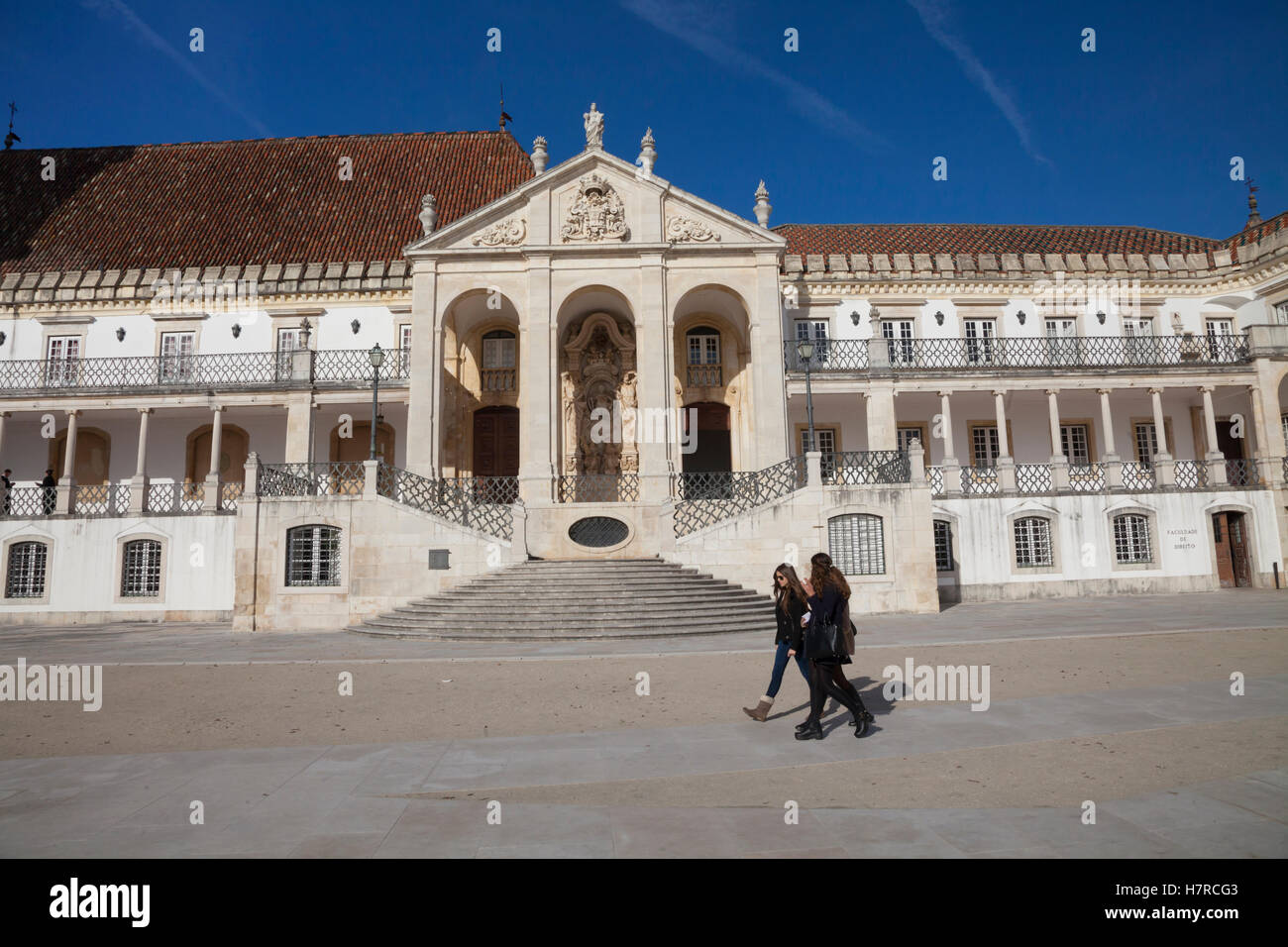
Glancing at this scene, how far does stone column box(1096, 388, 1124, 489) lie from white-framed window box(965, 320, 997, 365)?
3779mm

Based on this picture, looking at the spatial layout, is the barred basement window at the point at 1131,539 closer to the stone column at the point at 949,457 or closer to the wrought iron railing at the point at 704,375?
the stone column at the point at 949,457

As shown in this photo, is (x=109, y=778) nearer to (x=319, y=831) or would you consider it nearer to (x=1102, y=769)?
(x=319, y=831)

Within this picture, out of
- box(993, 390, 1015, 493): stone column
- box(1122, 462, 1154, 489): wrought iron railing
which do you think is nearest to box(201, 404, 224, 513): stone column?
box(993, 390, 1015, 493): stone column

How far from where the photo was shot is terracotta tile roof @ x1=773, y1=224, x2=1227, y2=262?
29.9 meters

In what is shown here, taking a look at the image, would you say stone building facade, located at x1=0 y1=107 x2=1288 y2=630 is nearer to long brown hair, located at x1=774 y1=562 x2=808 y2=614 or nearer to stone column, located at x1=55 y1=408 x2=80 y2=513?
stone column, located at x1=55 y1=408 x2=80 y2=513

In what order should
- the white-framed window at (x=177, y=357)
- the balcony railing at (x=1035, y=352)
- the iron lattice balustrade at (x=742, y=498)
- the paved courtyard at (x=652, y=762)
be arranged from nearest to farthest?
1. the paved courtyard at (x=652, y=762)
2. the iron lattice balustrade at (x=742, y=498)
3. the white-framed window at (x=177, y=357)
4. the balcony railing at (x=1035, y=352)

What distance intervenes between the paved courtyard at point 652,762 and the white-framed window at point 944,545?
11871mm

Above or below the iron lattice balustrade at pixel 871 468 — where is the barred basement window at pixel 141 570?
below

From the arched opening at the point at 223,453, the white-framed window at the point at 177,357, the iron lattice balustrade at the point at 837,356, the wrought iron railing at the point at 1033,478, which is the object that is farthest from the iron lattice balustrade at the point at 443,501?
the wrought iron railing at the point at 1033,478

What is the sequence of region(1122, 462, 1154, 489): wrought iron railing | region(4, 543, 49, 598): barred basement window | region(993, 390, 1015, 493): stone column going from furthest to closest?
region(1122, 462, 1154, 489): wrought iron railing < region(993, 390, 1015, 493): stone column < region(4, 543, 49, 598): barred basement window

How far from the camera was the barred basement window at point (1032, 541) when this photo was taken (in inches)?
908
